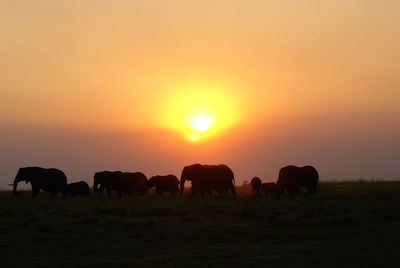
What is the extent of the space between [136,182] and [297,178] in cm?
994

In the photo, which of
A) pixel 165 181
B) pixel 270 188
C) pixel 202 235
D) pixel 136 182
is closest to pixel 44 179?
pixel 136 182

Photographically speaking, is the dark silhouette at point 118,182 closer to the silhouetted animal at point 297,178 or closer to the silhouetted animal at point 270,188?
the silhouetted animal at point 270,188

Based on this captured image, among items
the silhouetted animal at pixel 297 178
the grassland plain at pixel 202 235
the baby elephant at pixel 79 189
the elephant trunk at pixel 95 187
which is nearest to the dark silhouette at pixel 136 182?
the elephant trunk at pixel 95 187

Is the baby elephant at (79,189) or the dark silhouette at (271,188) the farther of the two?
the dark silhouette at (271,188)

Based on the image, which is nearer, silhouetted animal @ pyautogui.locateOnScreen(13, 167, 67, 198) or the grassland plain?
the grassland plain

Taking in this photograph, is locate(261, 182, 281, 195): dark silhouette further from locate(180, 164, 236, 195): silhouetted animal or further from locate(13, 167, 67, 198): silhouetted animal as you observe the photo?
locate(13, 167, 67, 198): silhouetted animal

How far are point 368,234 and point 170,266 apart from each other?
300 inches

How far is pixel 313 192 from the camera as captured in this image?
41.0 m

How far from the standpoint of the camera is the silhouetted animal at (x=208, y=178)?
4397 cm

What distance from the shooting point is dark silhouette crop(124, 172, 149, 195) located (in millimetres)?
43406

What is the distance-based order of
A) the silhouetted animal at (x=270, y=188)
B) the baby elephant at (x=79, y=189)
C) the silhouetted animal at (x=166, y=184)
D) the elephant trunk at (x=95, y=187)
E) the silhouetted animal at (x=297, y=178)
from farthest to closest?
the silhouetted animal at (x=166, y=184), the elephant trunk at (x=95, y=187), the silhouetted animal at (x=270, y=188), the silhouetted animal at (x=297, y=178), the baby elephant at (x=79, y=189)

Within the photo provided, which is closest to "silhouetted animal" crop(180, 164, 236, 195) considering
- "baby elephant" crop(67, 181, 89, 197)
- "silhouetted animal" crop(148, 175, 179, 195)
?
"silhouetted animal" crop(148, 175, 179, 195)

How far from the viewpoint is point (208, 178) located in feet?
145

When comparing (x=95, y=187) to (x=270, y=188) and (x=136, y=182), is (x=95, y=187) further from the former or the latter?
(x=270, y=188)
